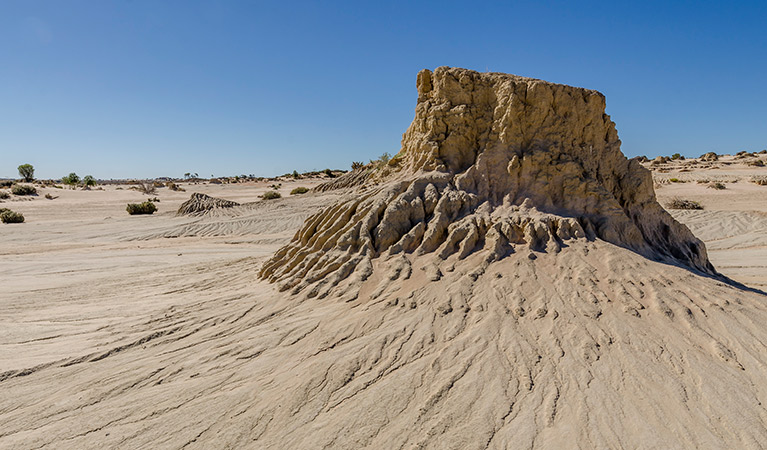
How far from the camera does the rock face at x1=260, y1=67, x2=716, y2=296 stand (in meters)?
5.18

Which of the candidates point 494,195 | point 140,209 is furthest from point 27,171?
point 494,195

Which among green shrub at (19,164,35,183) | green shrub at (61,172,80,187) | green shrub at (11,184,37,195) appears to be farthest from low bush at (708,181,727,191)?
green shrub at (19,164,35,183)

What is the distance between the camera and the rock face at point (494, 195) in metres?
5.18

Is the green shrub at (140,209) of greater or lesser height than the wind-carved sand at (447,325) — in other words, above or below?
above

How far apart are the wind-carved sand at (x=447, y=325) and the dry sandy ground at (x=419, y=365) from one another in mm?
19

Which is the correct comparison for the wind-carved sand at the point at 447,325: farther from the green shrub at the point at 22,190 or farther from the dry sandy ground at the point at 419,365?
the green shrub at the point at 22,190

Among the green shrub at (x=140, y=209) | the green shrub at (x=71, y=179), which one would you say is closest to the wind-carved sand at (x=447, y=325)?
the green shrub at (x=140, y=209)

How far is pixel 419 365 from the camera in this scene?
353 centimetres

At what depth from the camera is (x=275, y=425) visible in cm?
303

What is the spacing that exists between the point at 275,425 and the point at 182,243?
37.8 ft

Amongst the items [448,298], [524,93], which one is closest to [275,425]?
[448,298]

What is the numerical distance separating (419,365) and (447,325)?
25.0 inches

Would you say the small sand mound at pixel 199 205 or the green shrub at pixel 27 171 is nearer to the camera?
the small sand mound at pixel 199 205

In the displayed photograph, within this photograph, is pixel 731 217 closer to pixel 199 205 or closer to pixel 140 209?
pixel 199 205
